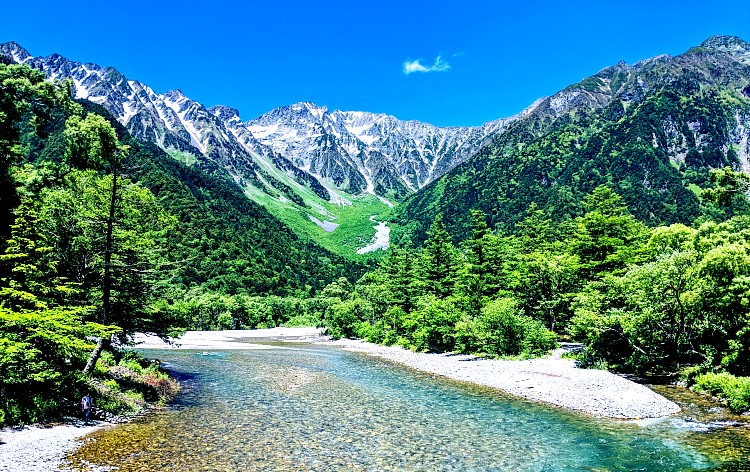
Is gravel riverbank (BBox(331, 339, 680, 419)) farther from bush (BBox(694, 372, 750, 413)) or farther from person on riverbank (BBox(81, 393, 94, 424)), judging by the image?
person on riverbank (BBox(81, 393, 94, 424))

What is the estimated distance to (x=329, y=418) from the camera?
21.7m

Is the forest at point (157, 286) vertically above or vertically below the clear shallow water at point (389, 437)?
above

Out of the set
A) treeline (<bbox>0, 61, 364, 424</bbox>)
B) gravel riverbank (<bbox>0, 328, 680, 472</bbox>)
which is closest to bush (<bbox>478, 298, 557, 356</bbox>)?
gravel riverbank (<bbox>0, 328, 680, 472</bbox>)

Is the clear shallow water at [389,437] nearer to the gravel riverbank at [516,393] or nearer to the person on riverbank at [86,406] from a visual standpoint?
the gravel riverbank at [516,393]

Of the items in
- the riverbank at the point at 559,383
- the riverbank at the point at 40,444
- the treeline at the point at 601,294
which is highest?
the treeline at the point at 601,294

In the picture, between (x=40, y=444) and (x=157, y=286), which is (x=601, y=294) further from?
(x=40, y=444)

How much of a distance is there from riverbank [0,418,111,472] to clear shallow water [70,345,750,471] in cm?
66

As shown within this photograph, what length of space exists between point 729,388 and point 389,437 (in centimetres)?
1790

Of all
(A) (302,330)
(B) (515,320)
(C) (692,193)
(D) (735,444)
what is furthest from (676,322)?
(C) (692,193)

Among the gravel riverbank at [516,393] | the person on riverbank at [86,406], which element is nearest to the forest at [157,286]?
the person on riverbank at [86,406]

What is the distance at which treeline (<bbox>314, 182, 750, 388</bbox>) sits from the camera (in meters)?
25.1

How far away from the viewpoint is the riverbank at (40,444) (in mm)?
13172

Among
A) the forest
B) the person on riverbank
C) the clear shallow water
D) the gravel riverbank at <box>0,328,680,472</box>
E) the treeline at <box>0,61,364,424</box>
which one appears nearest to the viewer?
the gravel riverbank at <box>0,328,680,472</box>

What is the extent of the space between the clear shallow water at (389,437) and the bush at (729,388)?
349cm
